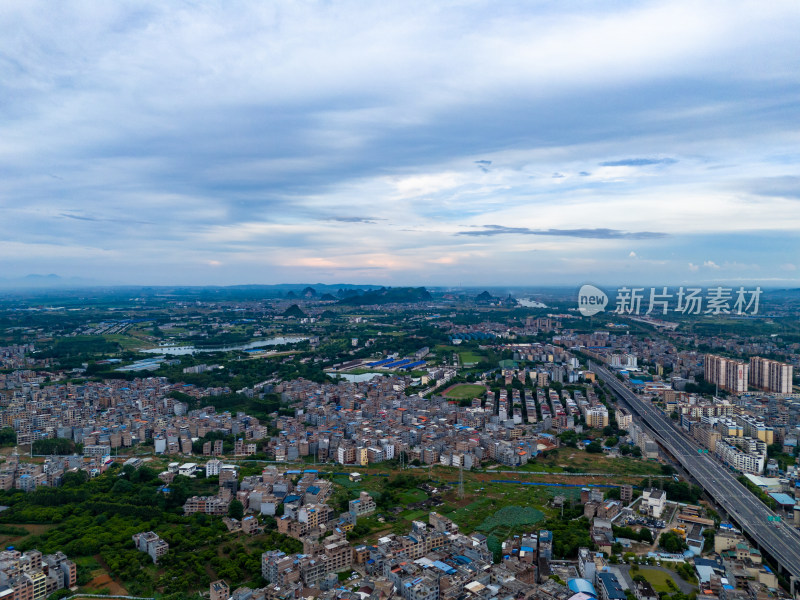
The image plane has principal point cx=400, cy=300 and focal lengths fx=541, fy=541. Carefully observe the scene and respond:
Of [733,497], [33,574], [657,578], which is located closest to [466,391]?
[733,497]

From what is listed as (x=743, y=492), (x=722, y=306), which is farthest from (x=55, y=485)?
(x=722, y=306)

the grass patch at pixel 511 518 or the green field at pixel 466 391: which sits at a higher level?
the green field at pixel 466 391

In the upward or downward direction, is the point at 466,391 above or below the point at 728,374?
below

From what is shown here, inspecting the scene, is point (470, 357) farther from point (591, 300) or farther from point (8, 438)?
point (591, 300)

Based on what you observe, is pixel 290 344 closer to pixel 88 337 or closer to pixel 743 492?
pixel 88 337

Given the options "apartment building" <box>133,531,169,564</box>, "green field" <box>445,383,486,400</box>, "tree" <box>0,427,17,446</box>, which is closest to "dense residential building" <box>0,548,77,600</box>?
"apartment building" <box>133,531,169,564</box>

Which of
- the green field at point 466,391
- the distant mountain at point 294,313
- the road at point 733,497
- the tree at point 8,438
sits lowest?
the tree at point 8,438

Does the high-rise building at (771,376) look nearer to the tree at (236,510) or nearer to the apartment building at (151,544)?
the tree at (236,510)

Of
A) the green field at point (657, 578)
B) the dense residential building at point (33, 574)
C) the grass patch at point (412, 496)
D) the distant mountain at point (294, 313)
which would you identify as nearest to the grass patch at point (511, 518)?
the grass patch at point (412, 496)
